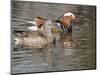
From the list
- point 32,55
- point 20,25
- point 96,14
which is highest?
point 96,14

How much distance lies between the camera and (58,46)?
2.23 meters

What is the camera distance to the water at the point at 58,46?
2.10 metres

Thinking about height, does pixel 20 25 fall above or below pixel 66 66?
above

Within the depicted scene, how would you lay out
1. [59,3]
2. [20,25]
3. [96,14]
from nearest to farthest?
[20,25]
[59,3]
[96,14]

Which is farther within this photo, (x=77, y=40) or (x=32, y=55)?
(x=77, y=40)

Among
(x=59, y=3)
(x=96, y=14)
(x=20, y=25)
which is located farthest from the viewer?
(x=96, y=14)

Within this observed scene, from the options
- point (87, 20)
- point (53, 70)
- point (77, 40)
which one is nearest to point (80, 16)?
point (87, 20)

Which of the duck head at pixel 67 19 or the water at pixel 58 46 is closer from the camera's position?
the water at pixel 58 46

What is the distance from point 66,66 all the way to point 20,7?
81cm

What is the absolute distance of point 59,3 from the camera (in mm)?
2248

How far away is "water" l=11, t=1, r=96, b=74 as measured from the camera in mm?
2104

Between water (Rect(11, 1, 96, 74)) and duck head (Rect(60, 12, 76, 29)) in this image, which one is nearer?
water (Rect(11, 1, 96, 74))

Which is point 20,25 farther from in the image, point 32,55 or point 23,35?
point 32,55

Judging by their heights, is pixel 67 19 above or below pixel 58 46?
above
